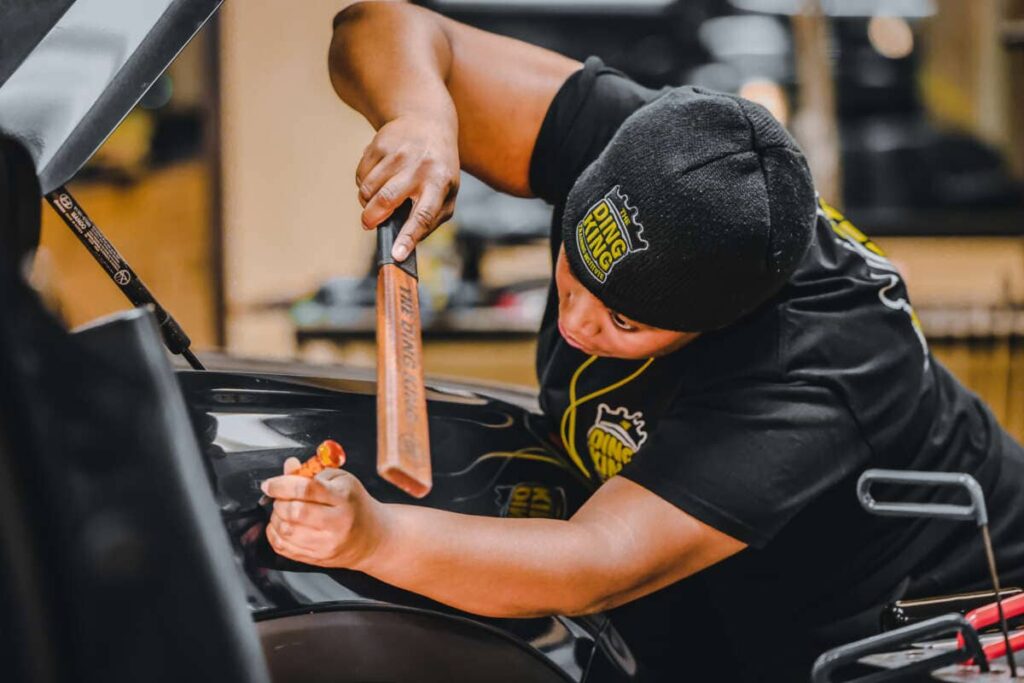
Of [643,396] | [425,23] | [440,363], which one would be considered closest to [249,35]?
[440,363]

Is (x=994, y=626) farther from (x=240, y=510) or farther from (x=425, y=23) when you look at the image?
(x=425, y=23)

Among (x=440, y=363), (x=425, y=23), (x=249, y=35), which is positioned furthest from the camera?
(x=249, y=35)

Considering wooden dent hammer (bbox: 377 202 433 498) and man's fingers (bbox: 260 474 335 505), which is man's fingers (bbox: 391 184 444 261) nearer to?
wooden dent hammer (bbox: 377 202 433 498)

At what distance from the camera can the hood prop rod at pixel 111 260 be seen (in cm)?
80

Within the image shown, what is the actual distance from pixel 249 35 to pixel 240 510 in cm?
310

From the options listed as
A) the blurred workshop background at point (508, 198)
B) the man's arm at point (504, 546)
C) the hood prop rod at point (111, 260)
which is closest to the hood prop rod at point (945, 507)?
the man's arm at point (504, 546)

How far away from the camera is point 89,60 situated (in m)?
0.75

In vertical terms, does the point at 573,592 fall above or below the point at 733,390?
below

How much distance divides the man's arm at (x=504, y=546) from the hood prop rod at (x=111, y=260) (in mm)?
216

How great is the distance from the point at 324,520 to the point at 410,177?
31cm

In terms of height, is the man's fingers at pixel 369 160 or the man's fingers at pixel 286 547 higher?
the man's fingers at pixel 369 160

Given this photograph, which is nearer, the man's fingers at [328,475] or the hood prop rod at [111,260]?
the man's fingers at [328,475]

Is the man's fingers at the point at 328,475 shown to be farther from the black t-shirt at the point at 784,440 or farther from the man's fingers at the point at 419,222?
the black t-shirt at the point at 784,440

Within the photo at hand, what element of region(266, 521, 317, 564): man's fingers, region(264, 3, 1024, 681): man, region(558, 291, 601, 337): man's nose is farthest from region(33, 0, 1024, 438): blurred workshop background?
region(266, 521, 317, 564): man's fingers
